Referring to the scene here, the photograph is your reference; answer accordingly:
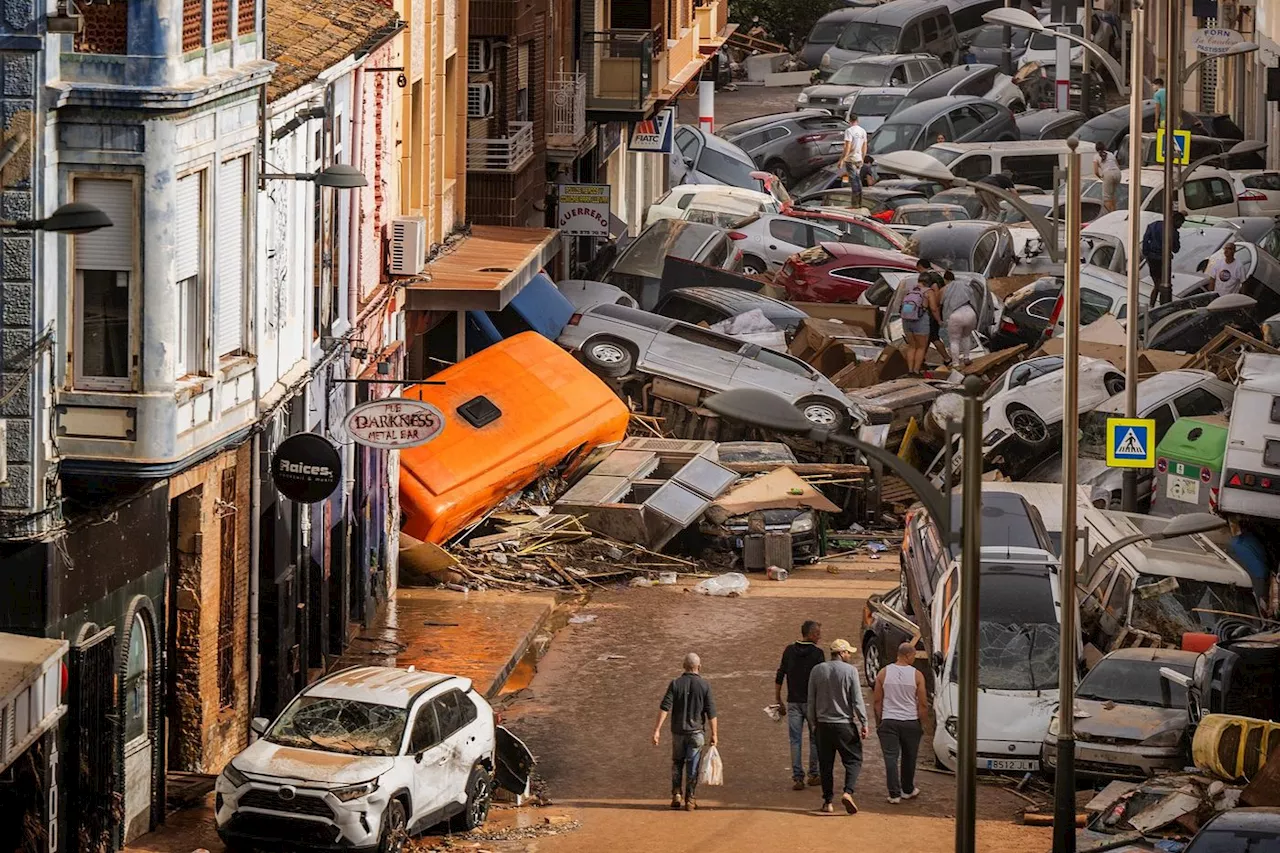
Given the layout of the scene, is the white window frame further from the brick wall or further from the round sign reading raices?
the round sign reading raices

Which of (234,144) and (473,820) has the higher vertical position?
(234,144)

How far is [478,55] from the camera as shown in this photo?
36.6 m

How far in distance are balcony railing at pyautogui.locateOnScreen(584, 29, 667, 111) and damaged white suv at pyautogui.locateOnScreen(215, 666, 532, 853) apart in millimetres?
23055

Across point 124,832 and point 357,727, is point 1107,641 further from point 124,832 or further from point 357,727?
point 124,832

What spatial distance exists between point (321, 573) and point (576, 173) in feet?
64.1

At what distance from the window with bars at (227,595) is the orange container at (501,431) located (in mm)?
7546

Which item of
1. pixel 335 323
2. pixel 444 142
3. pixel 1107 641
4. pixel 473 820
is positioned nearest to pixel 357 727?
pixel 473 820

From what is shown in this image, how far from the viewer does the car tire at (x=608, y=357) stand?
115 ft

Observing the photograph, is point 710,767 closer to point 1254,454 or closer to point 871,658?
point 871,658

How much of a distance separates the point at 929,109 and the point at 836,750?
40973 mm

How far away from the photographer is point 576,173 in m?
43.8

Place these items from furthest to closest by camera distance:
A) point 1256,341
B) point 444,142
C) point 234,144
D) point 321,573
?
1. point 1256,341
2. point 444,142
3. point 321,573
4. point 234,144

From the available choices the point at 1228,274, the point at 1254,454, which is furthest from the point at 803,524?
the point at 1228,274

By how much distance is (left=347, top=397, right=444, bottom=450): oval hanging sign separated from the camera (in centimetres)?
2362
